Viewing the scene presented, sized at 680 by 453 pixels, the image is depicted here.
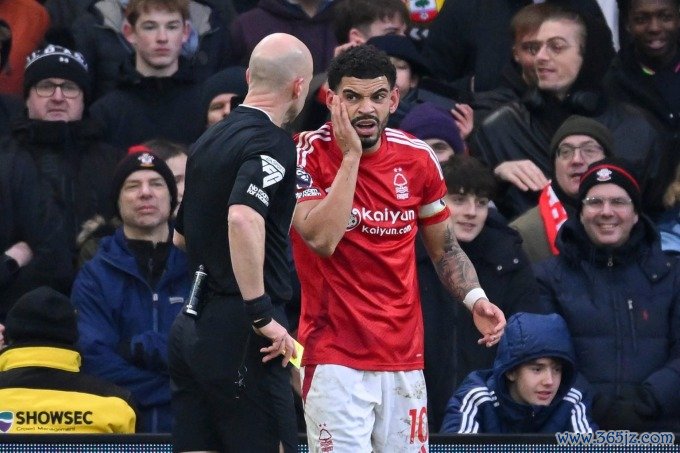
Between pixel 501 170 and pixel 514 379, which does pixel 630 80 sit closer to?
pixel 501 170

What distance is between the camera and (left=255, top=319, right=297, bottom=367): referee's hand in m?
6.14

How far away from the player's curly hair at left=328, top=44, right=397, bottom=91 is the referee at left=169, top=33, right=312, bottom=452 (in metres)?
0.21

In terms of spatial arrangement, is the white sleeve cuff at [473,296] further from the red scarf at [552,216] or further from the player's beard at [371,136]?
the red scarf at [552,216]

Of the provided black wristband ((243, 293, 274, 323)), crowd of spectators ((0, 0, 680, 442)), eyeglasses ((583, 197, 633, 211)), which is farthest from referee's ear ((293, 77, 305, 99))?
eyeglasses ((583, 197, 633, 211))

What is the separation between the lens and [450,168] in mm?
8734

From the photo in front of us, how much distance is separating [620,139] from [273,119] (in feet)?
13.2

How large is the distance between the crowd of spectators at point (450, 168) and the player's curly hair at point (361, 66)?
1883 mm

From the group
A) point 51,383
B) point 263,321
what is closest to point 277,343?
point 263,321

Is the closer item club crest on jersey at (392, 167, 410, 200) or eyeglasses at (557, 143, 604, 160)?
club crest on jersey at (392, 167, 410, 200)

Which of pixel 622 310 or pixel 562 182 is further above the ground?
pixel 562 182

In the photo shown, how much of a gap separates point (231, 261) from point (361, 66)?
38.1 inches

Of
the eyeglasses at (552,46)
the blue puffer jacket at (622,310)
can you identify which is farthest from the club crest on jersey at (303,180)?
the eyeglasses at (552,46)

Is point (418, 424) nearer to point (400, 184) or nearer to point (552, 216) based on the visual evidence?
point (400, 184)

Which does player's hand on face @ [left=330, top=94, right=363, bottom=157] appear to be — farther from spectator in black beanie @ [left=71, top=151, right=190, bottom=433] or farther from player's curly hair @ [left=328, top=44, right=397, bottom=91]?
spectator in black beanie @ [left=71, top=151, right=190, bottom=433]
